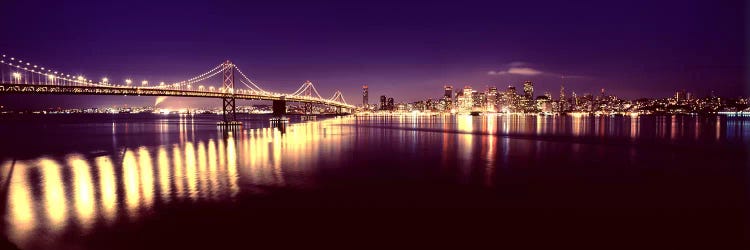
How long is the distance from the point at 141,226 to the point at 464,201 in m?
7.74

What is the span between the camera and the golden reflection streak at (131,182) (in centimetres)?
1029

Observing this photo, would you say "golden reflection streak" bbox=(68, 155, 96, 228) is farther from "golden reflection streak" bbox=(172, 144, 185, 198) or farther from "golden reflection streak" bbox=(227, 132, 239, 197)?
"golden reflection streak" bbox=(227, 132, 239, 197)

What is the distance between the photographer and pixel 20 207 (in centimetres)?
1015

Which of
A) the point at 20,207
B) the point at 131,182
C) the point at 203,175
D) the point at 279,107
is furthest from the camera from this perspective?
the point at 279,107

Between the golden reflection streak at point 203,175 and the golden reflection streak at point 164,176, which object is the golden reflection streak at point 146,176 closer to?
the golden reflection streak at point 164,176

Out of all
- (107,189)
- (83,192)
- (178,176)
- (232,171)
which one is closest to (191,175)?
(178,176)

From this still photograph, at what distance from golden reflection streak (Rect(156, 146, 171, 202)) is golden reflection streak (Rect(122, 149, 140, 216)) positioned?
64 cm

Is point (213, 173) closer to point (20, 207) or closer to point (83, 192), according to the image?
point (83, 192)

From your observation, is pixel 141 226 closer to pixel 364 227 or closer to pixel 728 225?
pixel 364 227

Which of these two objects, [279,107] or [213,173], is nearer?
[213,173]

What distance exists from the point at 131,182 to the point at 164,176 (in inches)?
52.0

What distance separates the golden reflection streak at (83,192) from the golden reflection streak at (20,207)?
0.90 meters

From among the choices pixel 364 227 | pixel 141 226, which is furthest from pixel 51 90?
pixel 364 227

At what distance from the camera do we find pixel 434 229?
27.2 ft
